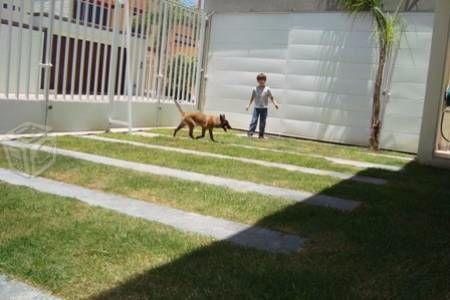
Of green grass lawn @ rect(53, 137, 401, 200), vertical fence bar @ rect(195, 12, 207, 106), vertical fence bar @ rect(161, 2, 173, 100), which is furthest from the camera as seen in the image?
vertical fence bar @ rect(195, 12, 207, 106)

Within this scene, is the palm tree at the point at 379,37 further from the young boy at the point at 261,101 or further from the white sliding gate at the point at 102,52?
the white sliding gate at the point at 102,52

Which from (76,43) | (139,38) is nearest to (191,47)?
(139,38)

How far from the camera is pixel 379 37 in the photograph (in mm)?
12039

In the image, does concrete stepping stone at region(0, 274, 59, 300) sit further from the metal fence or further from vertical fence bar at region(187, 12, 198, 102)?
vertical fence bar at region(187, 12, 198, 102)

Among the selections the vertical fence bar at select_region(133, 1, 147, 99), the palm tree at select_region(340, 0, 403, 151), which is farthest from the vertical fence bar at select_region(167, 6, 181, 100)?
the palm tree at select_region(340, 0, 403, 151)

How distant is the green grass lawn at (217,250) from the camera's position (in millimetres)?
3404

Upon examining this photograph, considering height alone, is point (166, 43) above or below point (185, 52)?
above

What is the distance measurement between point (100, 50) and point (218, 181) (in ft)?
18.1

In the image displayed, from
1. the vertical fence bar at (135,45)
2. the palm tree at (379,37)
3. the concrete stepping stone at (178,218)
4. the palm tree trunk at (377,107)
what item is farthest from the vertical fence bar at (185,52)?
the concrete stepping stone at (178,218)

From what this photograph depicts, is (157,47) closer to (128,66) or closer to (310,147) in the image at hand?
(128,66)

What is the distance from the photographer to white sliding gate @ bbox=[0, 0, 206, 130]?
9.61 meters

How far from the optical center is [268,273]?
3.64 metres

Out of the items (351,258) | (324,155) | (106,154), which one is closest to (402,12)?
(324,155)

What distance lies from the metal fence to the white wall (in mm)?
832
